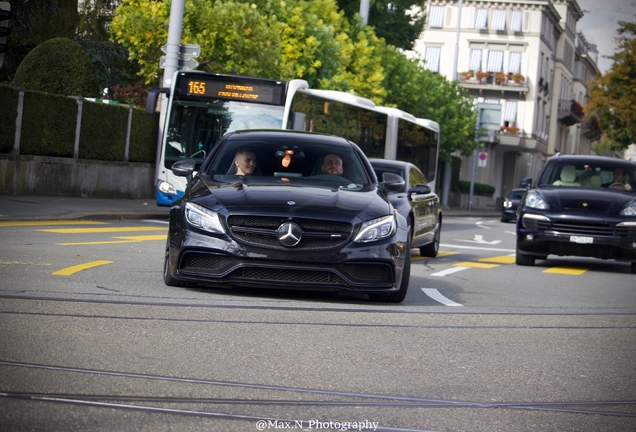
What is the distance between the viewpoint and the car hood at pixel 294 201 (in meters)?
8.88

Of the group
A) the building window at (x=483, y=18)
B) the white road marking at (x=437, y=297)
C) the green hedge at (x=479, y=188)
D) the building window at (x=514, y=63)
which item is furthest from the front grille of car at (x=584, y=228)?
the building window at (x=483, y=18)

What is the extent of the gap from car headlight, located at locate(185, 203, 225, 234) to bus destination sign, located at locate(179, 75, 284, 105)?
1308 cm

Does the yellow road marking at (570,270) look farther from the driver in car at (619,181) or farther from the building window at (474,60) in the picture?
the building window at (474,60)

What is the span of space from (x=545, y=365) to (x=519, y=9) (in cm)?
7455

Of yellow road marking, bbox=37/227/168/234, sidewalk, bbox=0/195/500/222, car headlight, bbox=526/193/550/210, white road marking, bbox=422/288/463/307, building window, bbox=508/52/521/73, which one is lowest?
white road marking, bbox=422/288/463/307

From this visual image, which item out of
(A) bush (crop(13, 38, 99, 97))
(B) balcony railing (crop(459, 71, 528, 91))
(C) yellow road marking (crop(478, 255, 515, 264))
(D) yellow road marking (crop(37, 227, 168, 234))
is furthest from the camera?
(B) balcony railing (crop(459, 71, 528, 91))

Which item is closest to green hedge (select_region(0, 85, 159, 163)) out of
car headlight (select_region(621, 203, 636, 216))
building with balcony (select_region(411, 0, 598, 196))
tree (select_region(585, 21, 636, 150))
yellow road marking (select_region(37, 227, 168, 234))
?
yellow road marking (select_region(37, 227, 168, 234))

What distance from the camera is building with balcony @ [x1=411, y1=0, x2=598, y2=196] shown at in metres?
78.6

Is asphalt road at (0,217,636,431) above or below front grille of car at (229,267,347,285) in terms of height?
below

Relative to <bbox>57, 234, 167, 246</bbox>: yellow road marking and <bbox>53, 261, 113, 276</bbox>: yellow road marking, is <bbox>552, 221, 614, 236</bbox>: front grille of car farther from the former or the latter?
<bbox>53, 261, 113, 276</bbox>: yellow road marking

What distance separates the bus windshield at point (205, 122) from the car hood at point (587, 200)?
6.80 metres

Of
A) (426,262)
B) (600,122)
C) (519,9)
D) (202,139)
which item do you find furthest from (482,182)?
(426,262)

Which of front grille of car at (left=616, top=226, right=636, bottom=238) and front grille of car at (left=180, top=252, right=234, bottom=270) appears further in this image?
front grille of car at (left=616, top=226, right=636, bottom=238)

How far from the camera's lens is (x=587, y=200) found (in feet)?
53.6
